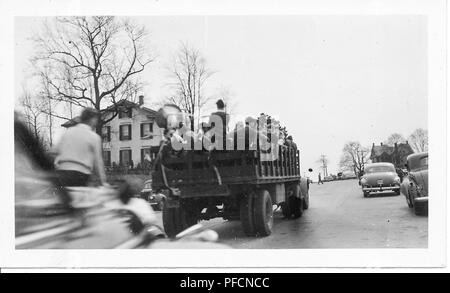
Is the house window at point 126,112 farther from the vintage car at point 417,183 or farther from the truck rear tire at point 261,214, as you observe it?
the vintage car at point 417,183

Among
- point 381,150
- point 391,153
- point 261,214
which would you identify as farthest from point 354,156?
point 261,214

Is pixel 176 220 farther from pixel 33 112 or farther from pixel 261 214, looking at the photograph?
pixel 33 112

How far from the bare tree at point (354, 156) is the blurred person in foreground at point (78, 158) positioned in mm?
2280

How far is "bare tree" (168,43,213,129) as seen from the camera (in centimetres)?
478

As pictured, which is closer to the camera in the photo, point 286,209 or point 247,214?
point 247,214

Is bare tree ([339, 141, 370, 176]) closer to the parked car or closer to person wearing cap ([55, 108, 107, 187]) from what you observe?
the parked car

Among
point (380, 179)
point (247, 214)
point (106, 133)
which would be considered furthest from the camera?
point (380, 179)

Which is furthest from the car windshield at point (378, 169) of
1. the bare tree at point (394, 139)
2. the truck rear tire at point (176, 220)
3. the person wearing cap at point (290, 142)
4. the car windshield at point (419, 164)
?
the truck rear tire at point (176, 220)

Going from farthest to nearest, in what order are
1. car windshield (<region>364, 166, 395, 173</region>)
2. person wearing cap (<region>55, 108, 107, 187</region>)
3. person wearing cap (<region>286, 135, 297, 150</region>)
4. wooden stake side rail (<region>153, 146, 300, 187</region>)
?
1. car windshield (<region>364, 166, 395, 173</region>)
2. person wearing cap (<region>286, 135, 297, 150</region>)
3. wooden stake side rail (<region>153, 146, 300, 187</region>)
4. person wearing cap (<region>55, 108, 107, 187</region>)

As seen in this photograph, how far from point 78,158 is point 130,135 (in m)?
0.50

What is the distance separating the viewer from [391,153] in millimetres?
5246

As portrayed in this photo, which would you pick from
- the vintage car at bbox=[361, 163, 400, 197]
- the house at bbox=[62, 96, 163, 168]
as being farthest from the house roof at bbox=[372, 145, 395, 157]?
the house at bbox=[62, 96, 163, 168]
